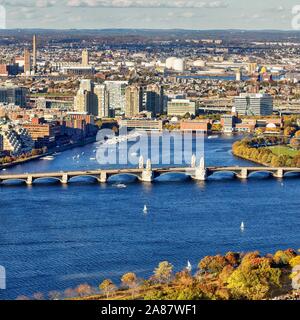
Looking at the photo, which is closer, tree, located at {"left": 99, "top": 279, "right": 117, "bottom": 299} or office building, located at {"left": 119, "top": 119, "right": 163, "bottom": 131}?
tree, located at {"left": 99, "top": 279, "right": 117, "bottom": 299}

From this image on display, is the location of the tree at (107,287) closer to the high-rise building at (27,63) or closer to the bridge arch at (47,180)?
the bridge arch at (47,180)

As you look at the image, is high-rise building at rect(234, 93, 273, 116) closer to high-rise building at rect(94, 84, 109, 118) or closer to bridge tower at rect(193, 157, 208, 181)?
high-rise building at rect(94, 84, 109, 118)

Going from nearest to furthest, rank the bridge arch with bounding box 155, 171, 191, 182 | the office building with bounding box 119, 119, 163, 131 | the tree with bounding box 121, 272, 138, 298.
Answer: the tree with bounding box 121, 272, 138, 298 < the bridge arch with bounding box 155, 171, 191, 182 < the office building with bounding box 119, 119, 163, 131

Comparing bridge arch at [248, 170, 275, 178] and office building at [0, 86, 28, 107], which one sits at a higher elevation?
office building at [0, 86, 28, 107]

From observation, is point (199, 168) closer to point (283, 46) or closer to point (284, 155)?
point (284, 155)

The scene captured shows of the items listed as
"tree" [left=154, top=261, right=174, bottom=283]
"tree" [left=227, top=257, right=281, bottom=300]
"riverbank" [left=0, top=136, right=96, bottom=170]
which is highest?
"tree" [left=227, top=257, right=281, bottom=300]

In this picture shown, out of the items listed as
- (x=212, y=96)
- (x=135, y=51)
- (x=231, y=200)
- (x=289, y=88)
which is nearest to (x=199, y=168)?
(x=231, y=200)

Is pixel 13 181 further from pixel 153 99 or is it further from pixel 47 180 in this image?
pixel 153 99

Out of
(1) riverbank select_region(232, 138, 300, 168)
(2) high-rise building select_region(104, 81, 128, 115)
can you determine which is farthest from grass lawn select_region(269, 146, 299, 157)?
(2) high-rise building select_region(104, 81, 128, 115)
